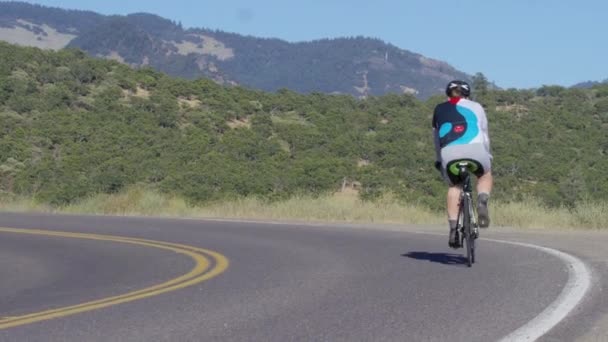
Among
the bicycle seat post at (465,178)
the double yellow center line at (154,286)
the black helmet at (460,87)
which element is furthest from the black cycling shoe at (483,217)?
the double yellow center line at (154,286)

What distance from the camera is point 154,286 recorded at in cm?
1025

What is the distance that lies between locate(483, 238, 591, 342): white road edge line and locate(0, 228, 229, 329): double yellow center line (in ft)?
11.5

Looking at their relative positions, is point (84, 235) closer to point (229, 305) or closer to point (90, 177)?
point (229, 305)

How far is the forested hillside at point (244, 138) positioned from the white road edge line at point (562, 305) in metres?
17.7

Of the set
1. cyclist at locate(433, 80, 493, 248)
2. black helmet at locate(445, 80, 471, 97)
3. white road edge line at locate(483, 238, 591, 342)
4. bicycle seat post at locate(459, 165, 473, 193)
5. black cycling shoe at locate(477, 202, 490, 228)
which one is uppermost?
black helmet at locate(445, 80, 471, 97)

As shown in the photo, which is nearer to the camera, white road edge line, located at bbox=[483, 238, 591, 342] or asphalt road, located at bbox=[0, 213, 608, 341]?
white road edge line, located at bbox=[483, 238, 591, 342]

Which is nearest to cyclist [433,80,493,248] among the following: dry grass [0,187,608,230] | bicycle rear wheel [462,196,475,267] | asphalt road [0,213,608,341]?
bicycle rear wheel [462,196,475,267]

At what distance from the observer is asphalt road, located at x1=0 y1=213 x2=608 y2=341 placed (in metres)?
7.37

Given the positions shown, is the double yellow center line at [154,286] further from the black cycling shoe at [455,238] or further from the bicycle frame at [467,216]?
the bicycle frame at [467,216]

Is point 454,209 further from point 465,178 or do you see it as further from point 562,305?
point 562,305

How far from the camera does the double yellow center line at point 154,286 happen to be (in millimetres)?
8273

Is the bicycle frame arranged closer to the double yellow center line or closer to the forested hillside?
the double yellow center line

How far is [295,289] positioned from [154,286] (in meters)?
1.56

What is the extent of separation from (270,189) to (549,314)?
2752cm
